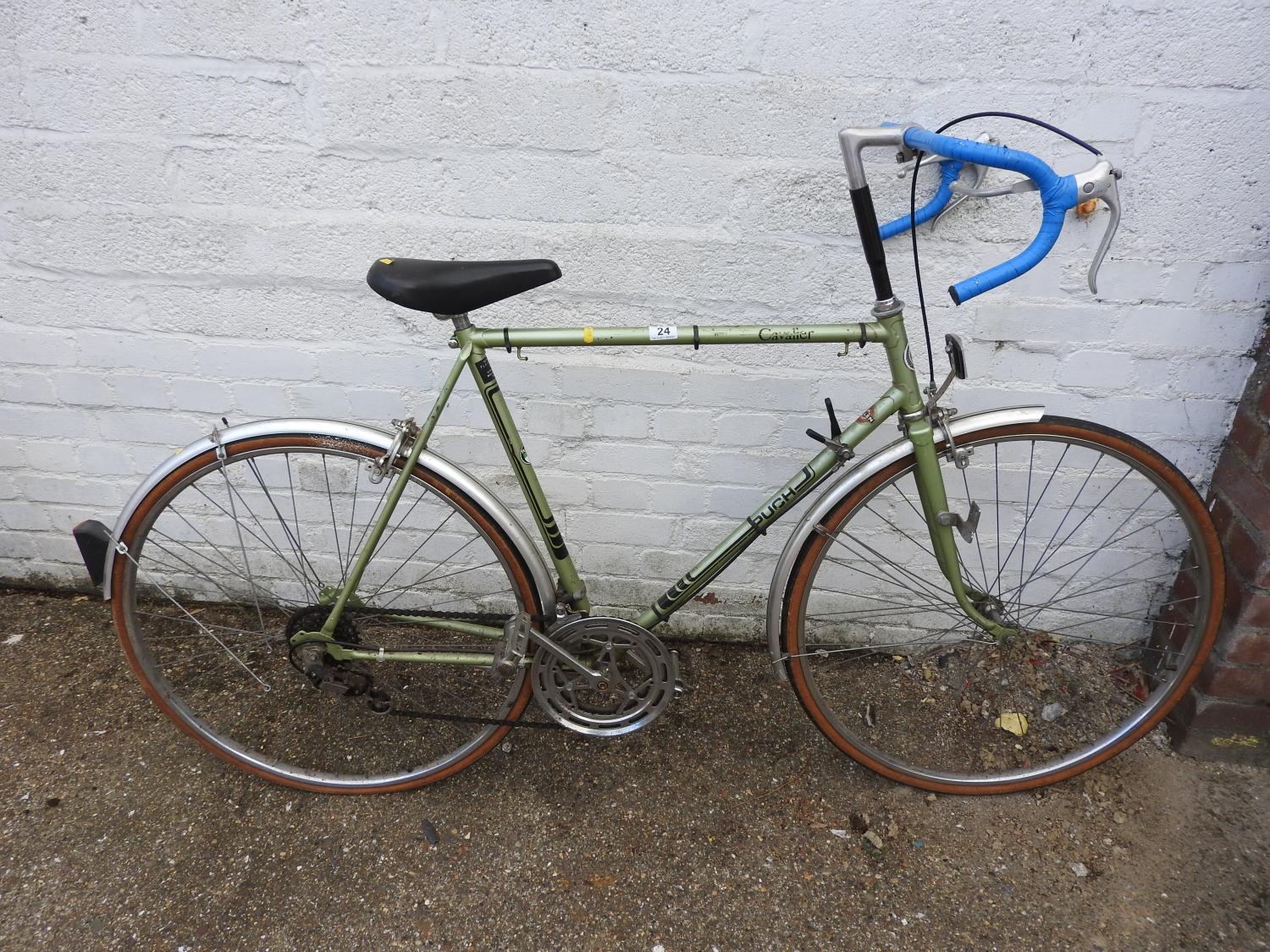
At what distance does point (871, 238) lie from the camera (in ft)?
5.12

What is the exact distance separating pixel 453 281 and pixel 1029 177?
1.12 meters

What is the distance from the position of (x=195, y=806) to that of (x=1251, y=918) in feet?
8.99

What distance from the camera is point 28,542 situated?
2662 mm

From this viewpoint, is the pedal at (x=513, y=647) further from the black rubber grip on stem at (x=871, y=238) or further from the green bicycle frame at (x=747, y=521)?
the black rubber grip on stem at (x=871, y=238)

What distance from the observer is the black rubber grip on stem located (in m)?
1.51

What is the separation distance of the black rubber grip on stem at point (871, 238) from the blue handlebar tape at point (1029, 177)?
143 mm

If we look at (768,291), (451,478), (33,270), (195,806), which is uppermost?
(33,270)

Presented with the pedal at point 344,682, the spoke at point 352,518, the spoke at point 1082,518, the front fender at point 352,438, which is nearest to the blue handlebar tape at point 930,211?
the spoke at point 1082,518

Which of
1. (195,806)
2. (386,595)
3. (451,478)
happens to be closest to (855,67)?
(451,478)

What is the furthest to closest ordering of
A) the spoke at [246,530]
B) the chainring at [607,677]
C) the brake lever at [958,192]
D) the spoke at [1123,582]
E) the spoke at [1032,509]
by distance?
1. the spoke at [246,530]
2. the spoke at [1123,582]
3. the spoke at [1032,509]
4. the chainring at [607,677]
5. the brake lever at [958,192]

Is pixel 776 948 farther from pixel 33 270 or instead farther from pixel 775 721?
pixel 33 270

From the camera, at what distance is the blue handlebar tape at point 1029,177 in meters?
1.34

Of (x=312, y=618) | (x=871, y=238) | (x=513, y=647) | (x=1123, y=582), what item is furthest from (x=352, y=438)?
(x=1123, y=582)

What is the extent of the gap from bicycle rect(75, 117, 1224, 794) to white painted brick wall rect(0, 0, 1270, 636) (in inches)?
9.0
